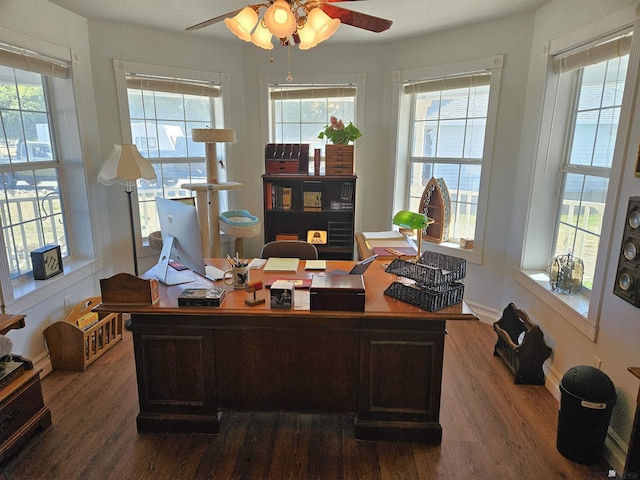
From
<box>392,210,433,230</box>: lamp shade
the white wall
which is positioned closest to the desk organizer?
<box>392,210,433,230</box>: lamp shade

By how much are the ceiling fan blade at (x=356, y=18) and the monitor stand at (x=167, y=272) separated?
1457mm

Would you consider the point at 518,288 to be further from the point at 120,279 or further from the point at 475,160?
the point at 120,279

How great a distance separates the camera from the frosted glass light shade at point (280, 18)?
1697mm

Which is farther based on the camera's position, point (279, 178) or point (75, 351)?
point (279, 178)

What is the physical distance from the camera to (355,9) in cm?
296

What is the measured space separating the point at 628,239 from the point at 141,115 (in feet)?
12.7

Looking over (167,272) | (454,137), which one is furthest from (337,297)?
(454,137)

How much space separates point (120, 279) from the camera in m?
2.01

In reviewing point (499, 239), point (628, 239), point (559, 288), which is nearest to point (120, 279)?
point (628, 239)

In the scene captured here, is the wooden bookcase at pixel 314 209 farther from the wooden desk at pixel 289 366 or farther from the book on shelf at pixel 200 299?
the book on shelf at pixel 200 299

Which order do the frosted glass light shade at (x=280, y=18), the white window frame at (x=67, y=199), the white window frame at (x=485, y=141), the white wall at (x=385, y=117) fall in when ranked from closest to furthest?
1. the frosted glass light shade at (x=280, y=18)
2. the white wall at (x=385, y=117)
3. the white window frame at (x=67, y=199)
4. the white window frame at (x=485, y=141)

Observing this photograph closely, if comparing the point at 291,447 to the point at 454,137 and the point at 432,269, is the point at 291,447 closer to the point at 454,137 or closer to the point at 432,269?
the point at 432,269

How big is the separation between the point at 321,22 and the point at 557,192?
88.2 inches

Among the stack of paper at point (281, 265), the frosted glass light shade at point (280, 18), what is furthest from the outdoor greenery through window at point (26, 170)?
the frosted glass light shade at point (280, 18)
